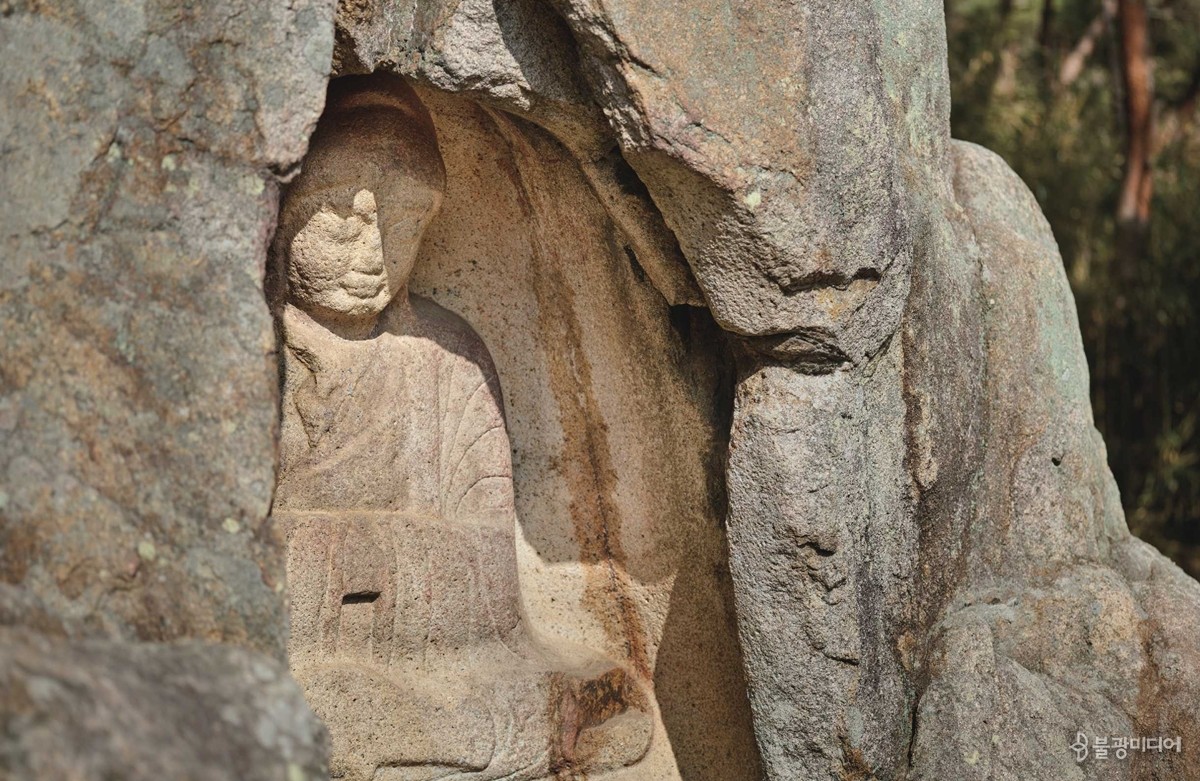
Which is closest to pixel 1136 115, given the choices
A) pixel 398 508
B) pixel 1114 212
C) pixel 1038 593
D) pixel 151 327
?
pixel 1114 212

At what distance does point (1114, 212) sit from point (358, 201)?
502 cm

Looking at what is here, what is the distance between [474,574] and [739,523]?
1.93 ft

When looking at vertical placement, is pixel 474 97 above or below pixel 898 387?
above

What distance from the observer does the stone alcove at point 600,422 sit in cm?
298

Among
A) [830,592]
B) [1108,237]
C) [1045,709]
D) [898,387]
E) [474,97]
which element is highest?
[1108,237]

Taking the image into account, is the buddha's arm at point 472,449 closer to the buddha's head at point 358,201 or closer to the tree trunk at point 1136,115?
the buddha's head at point 358,201

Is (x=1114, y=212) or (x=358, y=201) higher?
(x=1114, y=212)

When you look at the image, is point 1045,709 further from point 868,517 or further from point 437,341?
point 437,341

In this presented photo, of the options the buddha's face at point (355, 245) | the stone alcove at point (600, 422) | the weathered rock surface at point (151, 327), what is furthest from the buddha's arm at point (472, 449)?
the weathered rock surface at point (151, 327)

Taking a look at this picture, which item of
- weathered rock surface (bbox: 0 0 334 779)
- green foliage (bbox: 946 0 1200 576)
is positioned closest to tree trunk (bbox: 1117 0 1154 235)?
green foliage (bbox: 946 0 1200 576)

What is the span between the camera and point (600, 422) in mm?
3141

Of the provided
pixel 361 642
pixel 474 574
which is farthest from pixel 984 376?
pixel 361 642

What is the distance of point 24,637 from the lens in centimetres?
173

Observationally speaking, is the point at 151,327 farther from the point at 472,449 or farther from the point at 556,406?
the point at 556,406
